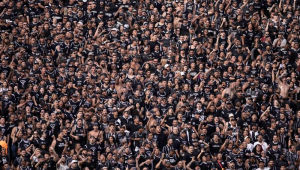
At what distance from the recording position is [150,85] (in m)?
27.2

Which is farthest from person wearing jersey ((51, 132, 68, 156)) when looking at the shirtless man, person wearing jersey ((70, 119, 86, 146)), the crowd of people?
the shirtless man

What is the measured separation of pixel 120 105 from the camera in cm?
2662

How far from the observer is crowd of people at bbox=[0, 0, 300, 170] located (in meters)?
25.5

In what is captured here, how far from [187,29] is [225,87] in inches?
132

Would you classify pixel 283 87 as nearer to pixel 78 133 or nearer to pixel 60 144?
pixel 78 133

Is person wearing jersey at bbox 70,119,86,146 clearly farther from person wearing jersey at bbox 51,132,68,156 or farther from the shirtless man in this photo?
the shirtless man

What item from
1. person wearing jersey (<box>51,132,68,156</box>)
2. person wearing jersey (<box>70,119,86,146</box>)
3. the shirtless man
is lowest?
person wearing jersey (<box>51,132,68,156</box>)

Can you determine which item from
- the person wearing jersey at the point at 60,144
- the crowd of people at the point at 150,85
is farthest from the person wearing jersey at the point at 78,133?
the person wearing jersey at the point at 60,144

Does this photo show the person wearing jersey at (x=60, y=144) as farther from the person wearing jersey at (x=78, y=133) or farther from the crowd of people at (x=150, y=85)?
the person wearing jersey at (x=78, y=133)

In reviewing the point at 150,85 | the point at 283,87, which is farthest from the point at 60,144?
the point at 283,87

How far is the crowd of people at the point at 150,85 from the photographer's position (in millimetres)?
25500

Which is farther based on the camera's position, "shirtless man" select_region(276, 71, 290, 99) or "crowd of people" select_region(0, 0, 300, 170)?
"shirtless man" select_region(276, 71, 290, 99)

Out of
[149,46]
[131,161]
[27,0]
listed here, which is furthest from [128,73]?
[27,0]

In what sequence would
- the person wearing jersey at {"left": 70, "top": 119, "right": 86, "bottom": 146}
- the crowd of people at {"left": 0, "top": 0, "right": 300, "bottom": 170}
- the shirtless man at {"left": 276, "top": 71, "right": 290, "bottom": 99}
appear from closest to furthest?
the crowd of people at {"left": 0, "top": 0, "right": 300, "bottom": 170} → the person wearing jersey at {"left": 70, "top": 119, "right": 86, "bottom": 146} → the shirtless man at {"left": 276, "top": 71, "right": 290, "bottom": 99}
